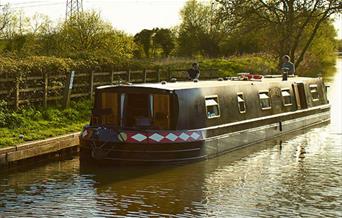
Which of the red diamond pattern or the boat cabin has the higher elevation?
the boat cabin

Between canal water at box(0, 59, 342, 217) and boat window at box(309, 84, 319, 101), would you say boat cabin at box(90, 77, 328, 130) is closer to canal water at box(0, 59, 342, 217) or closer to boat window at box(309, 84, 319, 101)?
canal water at box(0, 59, 342, 217)

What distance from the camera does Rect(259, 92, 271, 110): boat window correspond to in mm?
17922

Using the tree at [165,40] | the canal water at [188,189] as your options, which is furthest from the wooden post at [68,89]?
the tree at [165,40]

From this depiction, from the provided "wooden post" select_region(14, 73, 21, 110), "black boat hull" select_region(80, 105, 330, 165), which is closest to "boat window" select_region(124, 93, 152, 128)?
"black boat hull" select_region(80, 105, 330, 165)

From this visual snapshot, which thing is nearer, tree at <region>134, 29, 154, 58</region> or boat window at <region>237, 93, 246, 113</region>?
boat window at <region>237, 93, 246, 113</region>

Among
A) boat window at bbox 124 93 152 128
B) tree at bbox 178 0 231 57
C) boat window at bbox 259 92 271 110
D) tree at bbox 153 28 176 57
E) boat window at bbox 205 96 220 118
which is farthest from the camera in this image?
tree at bbox 178 0 231 57

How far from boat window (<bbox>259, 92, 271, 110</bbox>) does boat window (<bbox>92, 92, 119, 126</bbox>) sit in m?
5.37

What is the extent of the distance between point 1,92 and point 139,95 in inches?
147

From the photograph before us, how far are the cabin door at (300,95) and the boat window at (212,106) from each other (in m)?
6.10

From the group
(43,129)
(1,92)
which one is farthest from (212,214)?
(1,92)

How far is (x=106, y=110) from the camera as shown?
14.1m


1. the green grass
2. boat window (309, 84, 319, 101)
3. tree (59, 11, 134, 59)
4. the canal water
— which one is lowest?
the canal water

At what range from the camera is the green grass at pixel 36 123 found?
13.6 meters

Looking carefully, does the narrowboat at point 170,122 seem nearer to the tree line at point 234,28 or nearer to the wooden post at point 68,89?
the wooden post at point 68,89
